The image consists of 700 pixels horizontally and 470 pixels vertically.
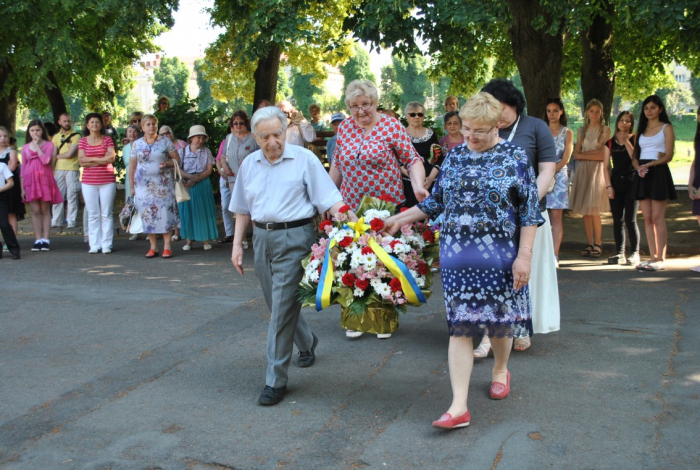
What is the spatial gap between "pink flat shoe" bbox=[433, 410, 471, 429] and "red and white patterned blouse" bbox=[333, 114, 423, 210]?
2.51 meters

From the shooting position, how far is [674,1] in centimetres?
879

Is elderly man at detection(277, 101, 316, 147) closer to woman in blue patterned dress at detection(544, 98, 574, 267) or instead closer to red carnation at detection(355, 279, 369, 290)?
woman in blue patterned dress at detection(544, 98, 574, 267)

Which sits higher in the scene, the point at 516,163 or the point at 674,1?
the point at 674,1

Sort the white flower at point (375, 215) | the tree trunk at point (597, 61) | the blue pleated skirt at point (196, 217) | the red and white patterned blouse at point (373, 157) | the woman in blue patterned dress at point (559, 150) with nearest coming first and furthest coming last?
1. the white flower at point (375, 215)
2. the red and white patterned blouse at point (373, 157)
3. the woman in blue patterned dress at point (559, 150)
4. the blue pleated skirt at point (196, 217)
5. the tree trunk at point (597, 61)

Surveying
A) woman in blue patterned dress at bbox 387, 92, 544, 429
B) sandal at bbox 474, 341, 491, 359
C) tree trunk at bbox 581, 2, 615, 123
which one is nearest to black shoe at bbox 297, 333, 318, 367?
sandal at bbox 474, 341, 491, 359

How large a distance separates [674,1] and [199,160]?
7.35 meters

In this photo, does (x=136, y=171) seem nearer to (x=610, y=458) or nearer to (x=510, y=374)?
(x=510, y=374)

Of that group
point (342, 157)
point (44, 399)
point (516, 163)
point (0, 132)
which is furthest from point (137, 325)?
point (0, 132)

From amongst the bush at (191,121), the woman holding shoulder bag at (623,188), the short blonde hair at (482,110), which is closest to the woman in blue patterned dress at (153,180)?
the bush at (191,121)

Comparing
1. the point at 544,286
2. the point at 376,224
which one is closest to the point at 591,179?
the point at 544,286

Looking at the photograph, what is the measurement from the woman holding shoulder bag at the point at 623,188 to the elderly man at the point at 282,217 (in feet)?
19.4

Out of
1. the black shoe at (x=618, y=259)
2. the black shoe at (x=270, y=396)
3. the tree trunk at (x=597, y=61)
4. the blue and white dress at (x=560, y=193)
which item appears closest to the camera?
the black shoe at (x=270, y=396)

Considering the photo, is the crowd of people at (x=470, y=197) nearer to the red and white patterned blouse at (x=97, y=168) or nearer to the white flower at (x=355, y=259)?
the white flower at (x=355, y=259)

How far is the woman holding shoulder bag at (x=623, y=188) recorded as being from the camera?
1014cm
